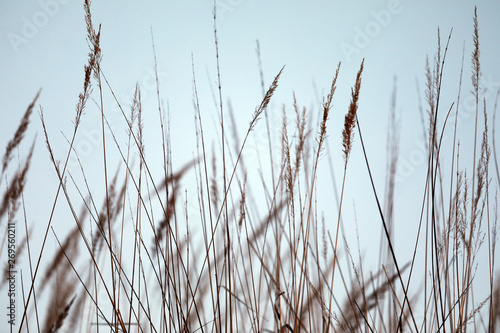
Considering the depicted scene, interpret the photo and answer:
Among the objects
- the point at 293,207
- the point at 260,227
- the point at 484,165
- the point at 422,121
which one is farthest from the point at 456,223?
the point at 260,227

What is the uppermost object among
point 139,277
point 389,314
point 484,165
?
point 484,165

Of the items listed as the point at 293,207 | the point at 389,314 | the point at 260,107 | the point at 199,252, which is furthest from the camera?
the point at 199,252

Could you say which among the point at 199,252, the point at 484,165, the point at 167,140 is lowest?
the point at 199,252

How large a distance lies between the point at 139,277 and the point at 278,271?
1.32 feet

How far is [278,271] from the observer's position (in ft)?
3.90

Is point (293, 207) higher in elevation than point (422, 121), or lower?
lower

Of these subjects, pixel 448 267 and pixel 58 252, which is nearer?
pixel 58 252

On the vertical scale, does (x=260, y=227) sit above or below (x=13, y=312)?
above

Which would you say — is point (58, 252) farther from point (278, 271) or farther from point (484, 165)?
point (484, 165)

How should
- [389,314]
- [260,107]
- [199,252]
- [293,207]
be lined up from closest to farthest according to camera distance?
1. [260,107]
2. [293,207]
3. [389,314]
4. [199,252]

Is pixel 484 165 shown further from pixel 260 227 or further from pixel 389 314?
pixel 260 227

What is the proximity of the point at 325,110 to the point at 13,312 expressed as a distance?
3.73ft

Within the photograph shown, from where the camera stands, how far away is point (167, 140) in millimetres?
1259

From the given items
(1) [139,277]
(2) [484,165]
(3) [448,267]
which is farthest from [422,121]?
(1) [139,277]
